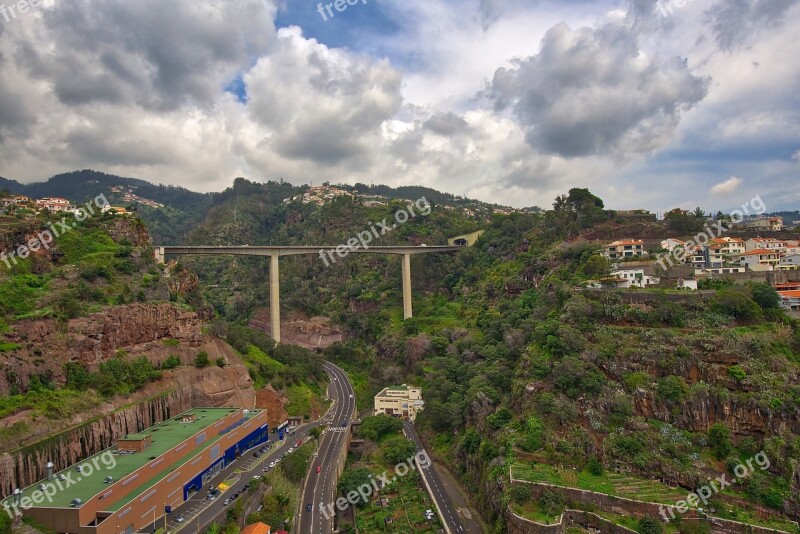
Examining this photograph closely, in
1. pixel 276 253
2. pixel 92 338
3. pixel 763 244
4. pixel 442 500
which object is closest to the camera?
pixel 442 500

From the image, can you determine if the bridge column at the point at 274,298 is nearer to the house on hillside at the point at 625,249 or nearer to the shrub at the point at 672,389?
the house on hillside at the point at 625,249

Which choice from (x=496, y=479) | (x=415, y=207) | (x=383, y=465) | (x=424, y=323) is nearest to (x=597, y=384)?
(x=496, y=479)

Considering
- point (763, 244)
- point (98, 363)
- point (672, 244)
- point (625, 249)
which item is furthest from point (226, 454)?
point (763, 244)

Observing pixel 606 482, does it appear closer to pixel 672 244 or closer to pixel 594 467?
pixel 594 467

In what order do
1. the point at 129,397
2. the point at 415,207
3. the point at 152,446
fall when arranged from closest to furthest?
1. the point at 152,446
2. the point at 129,397
3. the point at 415,207

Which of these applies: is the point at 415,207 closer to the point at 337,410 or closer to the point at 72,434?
the point at 337,410

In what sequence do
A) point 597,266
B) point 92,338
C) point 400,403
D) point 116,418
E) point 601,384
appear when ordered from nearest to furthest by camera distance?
point 601,384 < point 116,418 < point 92,338 < point 597,266 < point 400,403
